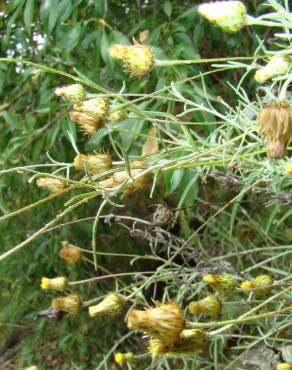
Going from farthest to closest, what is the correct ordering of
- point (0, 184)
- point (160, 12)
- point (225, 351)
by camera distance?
point (225, 351), point (160, 12), point (0, 184)

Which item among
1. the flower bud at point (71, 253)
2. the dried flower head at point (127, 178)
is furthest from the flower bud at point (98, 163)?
the flower bud at point (71, 253)

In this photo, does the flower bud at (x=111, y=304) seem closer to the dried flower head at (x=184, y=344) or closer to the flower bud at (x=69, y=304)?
the flower bud at (x=69, y=304)

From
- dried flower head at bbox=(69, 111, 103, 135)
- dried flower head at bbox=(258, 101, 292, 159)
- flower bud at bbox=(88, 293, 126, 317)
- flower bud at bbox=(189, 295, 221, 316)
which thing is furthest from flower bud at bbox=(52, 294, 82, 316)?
dried flower head at bbox=(258, 101, 292, 159)

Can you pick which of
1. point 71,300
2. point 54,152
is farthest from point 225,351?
point 71,300

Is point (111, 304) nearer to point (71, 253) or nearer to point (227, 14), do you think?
point (71, 253)

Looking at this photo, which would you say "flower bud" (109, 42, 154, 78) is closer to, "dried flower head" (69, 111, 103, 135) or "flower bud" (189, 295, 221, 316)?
"dried flower head" (69, 111, 103, 135)

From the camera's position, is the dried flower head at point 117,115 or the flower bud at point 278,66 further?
the dried flower head at point 117,115

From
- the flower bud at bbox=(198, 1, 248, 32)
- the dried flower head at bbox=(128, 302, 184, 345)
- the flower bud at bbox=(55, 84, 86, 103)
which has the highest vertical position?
the flower bud at bbox=(198, 1, 248, 32)

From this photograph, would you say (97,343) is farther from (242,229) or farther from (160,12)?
(160,12)
